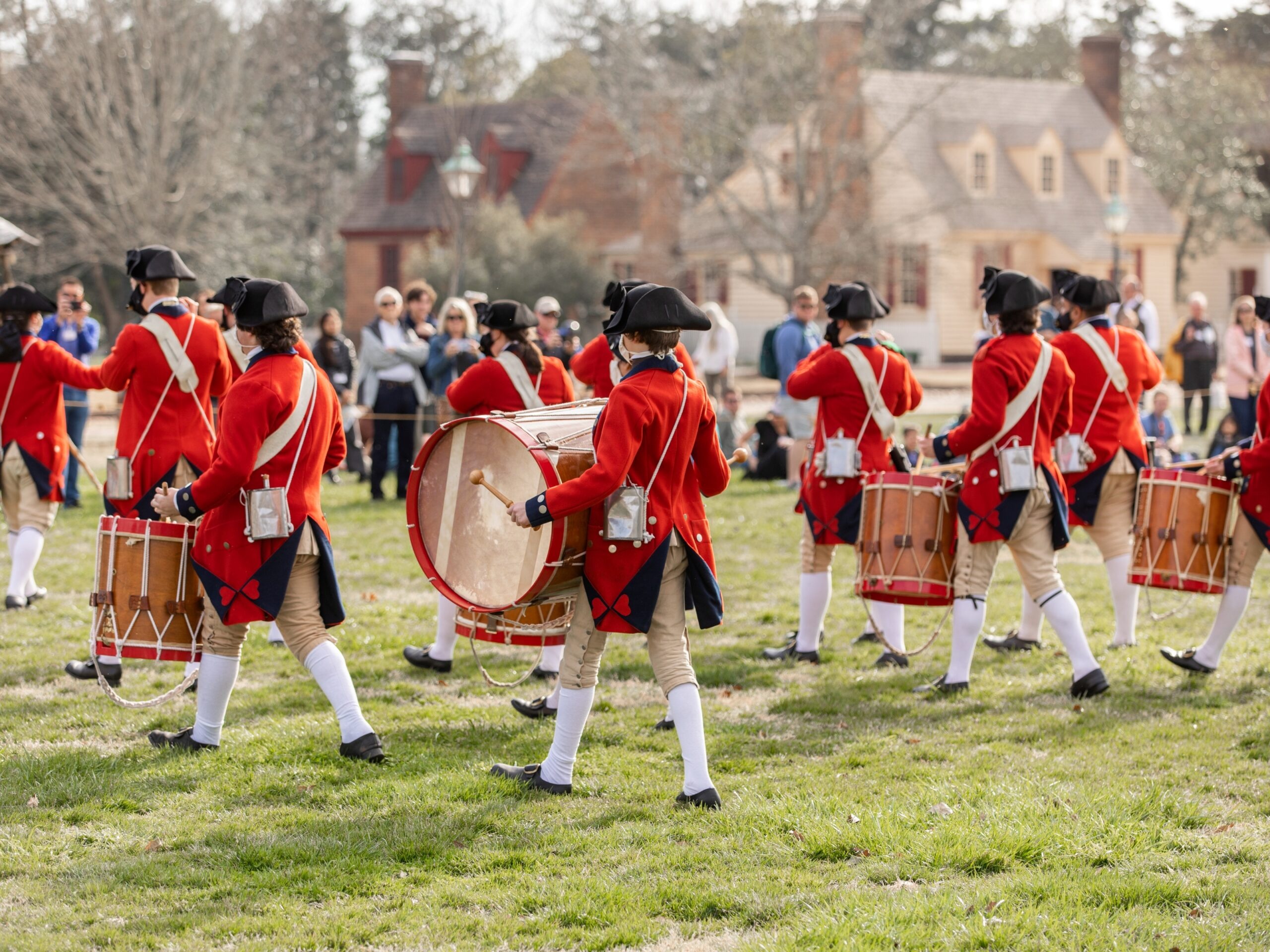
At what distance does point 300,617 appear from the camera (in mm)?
6496

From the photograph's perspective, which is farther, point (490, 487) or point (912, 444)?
point (912, 444)

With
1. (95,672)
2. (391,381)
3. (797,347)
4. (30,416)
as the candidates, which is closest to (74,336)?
(391,381)

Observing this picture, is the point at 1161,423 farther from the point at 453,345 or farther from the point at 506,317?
the point at 506,317

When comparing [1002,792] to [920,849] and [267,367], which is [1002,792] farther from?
[267,367]

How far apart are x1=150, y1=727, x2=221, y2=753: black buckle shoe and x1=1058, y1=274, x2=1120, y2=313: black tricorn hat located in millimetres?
5125

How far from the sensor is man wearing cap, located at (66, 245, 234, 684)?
25.0 ft

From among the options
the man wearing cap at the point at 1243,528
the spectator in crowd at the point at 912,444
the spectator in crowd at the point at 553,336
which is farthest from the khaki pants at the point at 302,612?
the spectator in crowd at the point at 912,444

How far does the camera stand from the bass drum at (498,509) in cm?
594

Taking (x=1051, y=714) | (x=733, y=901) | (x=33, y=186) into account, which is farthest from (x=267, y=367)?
(x=33, y=186)

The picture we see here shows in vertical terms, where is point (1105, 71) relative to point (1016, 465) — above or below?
above

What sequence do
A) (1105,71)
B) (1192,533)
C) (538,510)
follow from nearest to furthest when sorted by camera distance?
1. (538,510)
2. (1192,533)
3. (1105,71)

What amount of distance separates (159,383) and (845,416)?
11.8 ft

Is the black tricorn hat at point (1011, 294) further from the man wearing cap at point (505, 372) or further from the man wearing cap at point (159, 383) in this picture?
the man wearing cap at point (159, 383)

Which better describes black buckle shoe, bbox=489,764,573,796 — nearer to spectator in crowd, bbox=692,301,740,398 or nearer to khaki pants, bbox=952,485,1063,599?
khaki pants, bbox=952,485,1063,599
